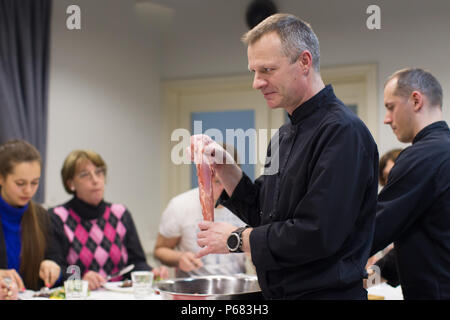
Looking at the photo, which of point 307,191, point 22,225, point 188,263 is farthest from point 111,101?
point 307,191

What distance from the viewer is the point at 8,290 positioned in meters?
2.15

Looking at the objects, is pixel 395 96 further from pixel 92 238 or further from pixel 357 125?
pixel 92 238

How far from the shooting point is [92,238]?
2.77m

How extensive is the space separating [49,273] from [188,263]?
64 cm

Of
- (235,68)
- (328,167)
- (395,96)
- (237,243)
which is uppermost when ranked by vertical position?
(235,68)

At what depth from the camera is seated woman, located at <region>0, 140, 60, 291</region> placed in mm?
2523

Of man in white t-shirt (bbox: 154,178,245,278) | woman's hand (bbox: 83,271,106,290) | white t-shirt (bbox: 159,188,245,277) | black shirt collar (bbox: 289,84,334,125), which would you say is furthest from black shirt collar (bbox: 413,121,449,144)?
woman's hand (bbox: 83,271,106,290)

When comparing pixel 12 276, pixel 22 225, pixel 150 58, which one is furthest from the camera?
pixel 150 58

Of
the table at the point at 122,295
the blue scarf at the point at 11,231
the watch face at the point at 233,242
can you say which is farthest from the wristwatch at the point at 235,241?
the blue scarf at the point at 11,231

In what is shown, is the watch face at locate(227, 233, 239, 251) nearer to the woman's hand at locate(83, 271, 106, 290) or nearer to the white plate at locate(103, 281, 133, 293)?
the white plate at locate(103, 281, 133, 293)

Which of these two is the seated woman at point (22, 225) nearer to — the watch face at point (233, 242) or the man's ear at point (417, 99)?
the watch face at point (233, 242)

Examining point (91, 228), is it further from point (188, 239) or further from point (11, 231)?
point (188, 239)

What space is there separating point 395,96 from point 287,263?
1037 mm
